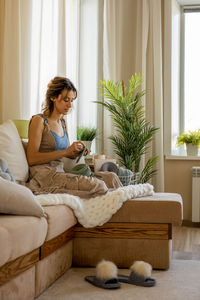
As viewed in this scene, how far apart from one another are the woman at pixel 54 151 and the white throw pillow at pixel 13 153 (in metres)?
0.06

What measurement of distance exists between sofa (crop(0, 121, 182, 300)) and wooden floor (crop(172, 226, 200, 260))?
39 centimetres

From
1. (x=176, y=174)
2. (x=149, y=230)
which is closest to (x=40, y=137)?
(x=149, y=230)

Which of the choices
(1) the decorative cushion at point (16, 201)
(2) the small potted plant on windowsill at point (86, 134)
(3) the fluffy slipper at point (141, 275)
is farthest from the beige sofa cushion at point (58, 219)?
Answer: (2) the small potted plant on windowsill at point (86, 134)

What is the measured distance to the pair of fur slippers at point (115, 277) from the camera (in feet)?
7.13

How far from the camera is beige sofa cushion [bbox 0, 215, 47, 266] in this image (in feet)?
5.15

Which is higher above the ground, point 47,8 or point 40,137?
point 47,8

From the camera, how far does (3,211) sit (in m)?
1.83

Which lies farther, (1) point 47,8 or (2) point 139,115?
(2) point 139,115

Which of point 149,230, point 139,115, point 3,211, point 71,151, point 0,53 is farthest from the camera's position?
point 139,115

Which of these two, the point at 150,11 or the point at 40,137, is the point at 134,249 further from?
the point at 150,11

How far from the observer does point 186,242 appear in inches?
140

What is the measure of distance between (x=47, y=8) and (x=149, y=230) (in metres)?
2.52

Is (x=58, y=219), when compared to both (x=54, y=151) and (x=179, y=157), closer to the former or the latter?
(x=54, y=151)

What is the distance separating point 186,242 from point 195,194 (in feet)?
3.46
